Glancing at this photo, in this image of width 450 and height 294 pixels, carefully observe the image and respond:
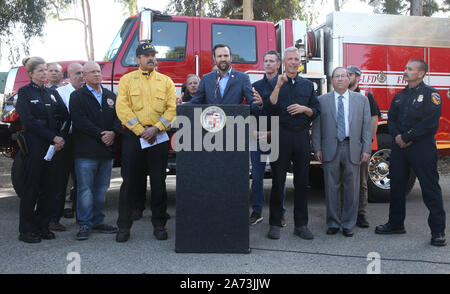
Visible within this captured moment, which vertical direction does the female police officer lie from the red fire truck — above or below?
below

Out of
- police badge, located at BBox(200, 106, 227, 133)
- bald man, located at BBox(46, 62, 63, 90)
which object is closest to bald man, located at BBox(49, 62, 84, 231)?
bald man, located at BBox(46, 62, 63, 90)

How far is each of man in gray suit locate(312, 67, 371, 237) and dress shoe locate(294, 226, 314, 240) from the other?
0.35 meters

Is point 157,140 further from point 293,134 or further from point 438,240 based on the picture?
point 438,240

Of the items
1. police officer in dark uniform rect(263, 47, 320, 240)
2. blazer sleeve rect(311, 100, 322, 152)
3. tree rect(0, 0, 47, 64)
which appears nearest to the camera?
police officer in dark uniform rect(263, 47, 320, 240)

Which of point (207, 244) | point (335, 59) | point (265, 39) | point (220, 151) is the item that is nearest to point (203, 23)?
point (265, 39)

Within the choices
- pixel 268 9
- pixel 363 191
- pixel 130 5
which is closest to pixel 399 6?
pixel 268 9

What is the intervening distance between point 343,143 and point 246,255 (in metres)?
1.83

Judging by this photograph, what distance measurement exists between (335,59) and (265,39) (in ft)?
3.64

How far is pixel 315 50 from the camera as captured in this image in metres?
6.56

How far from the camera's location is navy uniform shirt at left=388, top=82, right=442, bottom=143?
178 inches

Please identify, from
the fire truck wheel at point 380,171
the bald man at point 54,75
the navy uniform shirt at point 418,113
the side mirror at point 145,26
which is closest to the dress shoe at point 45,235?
the bald man at point 54,75

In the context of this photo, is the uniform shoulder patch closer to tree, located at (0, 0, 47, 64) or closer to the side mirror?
the side mirror

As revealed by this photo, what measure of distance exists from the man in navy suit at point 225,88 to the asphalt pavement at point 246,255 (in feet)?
4.93

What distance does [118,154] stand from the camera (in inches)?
237
